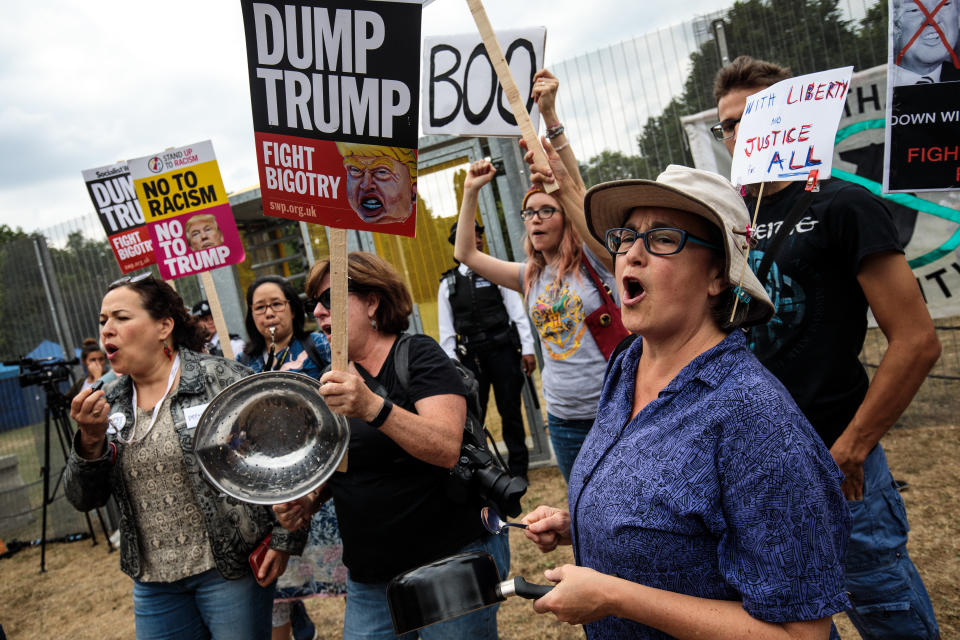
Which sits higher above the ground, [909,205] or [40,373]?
[40,373]

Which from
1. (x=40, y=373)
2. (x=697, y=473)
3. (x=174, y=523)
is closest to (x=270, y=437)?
(x=174, y=523)

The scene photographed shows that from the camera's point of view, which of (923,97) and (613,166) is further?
(613,166)

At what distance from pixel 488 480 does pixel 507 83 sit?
4.91 feet

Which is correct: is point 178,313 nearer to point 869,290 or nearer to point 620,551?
point 620,551

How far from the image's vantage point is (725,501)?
115 cm

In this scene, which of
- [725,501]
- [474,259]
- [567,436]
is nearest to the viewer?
[725,501]

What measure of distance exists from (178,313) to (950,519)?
455cm

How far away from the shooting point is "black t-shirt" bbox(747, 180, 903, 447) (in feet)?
6.28

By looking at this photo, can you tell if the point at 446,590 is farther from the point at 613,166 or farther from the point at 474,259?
the point at 613,166

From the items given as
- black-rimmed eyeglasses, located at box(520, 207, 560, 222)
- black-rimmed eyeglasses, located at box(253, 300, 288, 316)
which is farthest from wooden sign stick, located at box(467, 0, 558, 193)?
black-rimmed eyeglasses, located at box(253, 300, 288, 316)

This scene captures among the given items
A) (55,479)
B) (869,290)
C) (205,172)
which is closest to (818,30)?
(869,290)

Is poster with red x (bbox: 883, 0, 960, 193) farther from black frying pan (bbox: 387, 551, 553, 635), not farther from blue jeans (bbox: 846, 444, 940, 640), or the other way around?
black frying pan (bbox: 387, 551, 553, 635)

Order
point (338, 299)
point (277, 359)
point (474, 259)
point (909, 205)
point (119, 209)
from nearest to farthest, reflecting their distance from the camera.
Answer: point (338, 299) → point (474, 259) → point (277, 359) → point (119, 209) → point (909, 205)

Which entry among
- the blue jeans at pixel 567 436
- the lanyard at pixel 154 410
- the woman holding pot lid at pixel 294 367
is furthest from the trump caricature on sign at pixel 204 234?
the blue jeans at pixel 567 436
